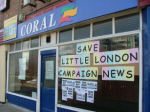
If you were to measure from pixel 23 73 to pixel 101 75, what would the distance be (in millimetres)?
4376

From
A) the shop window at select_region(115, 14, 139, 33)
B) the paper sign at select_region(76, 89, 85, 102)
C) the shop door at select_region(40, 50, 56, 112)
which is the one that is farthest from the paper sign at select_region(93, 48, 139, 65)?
the shop door at select_region(40, 50, 56, 112)

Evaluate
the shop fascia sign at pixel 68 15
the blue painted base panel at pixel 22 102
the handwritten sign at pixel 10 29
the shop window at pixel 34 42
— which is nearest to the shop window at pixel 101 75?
the shop fascia sign at pixel 68 15

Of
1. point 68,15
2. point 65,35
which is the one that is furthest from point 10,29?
point 68,15

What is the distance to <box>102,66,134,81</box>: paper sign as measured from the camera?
14.0ft

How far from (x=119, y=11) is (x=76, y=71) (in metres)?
2.13

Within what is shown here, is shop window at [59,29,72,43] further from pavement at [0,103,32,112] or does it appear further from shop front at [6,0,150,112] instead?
pavement at [0,103,32,112]

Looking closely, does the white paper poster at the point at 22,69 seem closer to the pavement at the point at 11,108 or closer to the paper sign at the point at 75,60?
the pavement at the point at 11,108

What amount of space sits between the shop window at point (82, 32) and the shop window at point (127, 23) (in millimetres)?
990

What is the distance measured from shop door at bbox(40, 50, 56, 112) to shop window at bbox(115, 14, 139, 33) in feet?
8.25

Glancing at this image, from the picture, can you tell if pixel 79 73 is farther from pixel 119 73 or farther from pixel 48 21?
pixel 48 21

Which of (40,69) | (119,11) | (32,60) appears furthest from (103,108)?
(32,60)

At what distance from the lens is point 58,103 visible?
19.8ft

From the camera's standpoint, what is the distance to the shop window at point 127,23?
4293mm

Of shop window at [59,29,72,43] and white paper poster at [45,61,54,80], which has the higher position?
shop window at [59,29,72,43]
